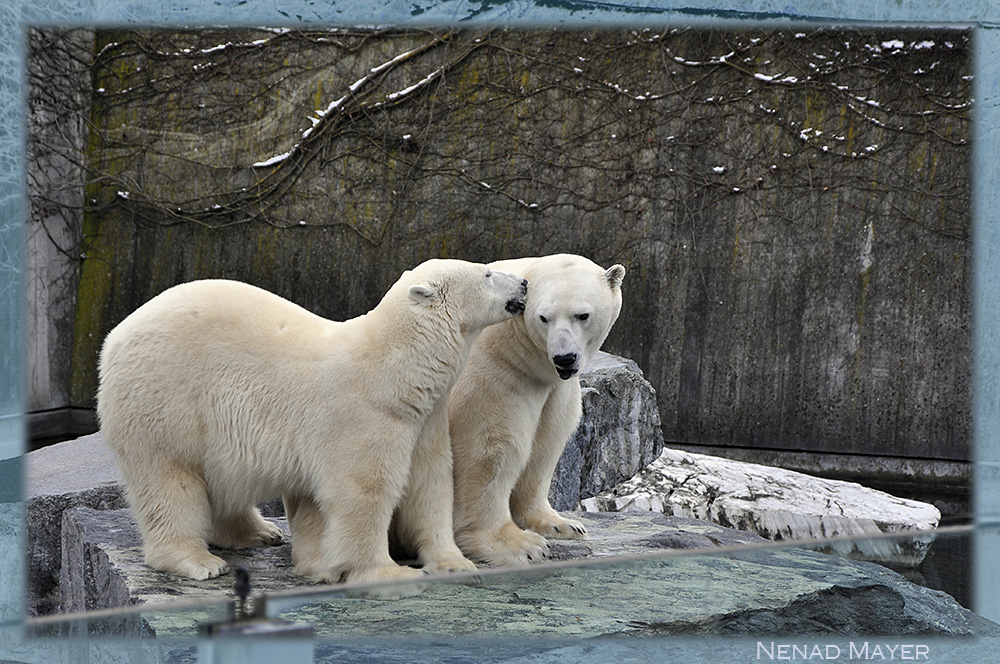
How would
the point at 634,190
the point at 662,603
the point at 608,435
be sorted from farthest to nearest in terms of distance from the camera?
the point at 634,190 → the point at 608,435 → the point at 662,603

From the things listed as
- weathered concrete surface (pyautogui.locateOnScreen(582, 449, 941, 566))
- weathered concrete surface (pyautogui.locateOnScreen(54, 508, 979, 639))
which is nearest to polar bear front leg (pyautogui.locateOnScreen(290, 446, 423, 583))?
weathered concrete surface (pyautogui.locateOnScreen(54, 508, 979, 639))

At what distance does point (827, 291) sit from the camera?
6602 mm

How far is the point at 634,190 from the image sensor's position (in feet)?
22.7

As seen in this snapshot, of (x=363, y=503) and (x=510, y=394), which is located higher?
(x=510, y=394)

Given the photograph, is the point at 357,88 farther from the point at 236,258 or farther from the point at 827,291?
the point at 827,291

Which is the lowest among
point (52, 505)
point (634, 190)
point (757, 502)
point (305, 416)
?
point (757, 502)

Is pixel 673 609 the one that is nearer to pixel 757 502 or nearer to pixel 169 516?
pixel 169 516

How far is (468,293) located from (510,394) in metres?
0.36

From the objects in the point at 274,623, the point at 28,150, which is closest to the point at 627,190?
the point at 28,150

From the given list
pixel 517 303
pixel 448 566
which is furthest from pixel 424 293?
pixel 448 566

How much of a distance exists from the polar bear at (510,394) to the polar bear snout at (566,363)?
76 millimetres

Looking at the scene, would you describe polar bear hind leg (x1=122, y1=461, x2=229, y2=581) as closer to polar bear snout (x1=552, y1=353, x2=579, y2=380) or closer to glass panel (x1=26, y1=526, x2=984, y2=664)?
polar bear snout (x1=552, y1=353, x2=579, y2=380)

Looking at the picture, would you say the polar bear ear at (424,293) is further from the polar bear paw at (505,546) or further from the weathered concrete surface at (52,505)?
the weathered concrete surface at (52,505)

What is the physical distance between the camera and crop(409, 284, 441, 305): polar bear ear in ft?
8.26
